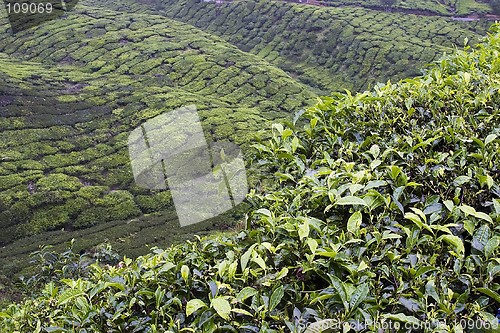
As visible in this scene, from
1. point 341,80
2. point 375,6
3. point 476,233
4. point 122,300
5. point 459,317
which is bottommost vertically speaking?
point 341,80

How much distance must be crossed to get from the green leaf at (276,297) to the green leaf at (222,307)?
158 millimetres

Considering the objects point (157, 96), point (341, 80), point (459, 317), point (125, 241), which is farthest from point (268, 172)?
point (341, 80)

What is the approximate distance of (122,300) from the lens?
1.71 meters

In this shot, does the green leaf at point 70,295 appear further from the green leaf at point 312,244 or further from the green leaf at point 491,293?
the green leaf at point 491,293

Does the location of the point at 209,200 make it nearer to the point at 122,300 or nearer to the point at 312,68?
the point at 122,300

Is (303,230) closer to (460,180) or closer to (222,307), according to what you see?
(222,307)

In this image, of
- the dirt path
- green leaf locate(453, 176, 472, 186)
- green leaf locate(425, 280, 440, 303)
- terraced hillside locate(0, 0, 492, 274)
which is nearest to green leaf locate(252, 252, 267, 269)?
green leaf locate(425, 280, 440, 303)

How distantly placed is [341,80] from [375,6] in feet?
38.8

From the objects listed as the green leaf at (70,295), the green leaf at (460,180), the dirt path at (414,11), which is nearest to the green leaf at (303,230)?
the green leaf at (460,180)

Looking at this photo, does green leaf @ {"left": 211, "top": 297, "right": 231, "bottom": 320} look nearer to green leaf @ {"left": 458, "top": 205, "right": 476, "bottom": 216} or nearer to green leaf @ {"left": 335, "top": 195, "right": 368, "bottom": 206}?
green leaf @ {"left": 335, "top": 195, "right": 368, "bottom": 206}

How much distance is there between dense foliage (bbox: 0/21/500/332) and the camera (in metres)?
1.38

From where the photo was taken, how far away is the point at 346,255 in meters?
1.50

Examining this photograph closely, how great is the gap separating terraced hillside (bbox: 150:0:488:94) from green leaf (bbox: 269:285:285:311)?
20855mm

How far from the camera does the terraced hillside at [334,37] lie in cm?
2200
